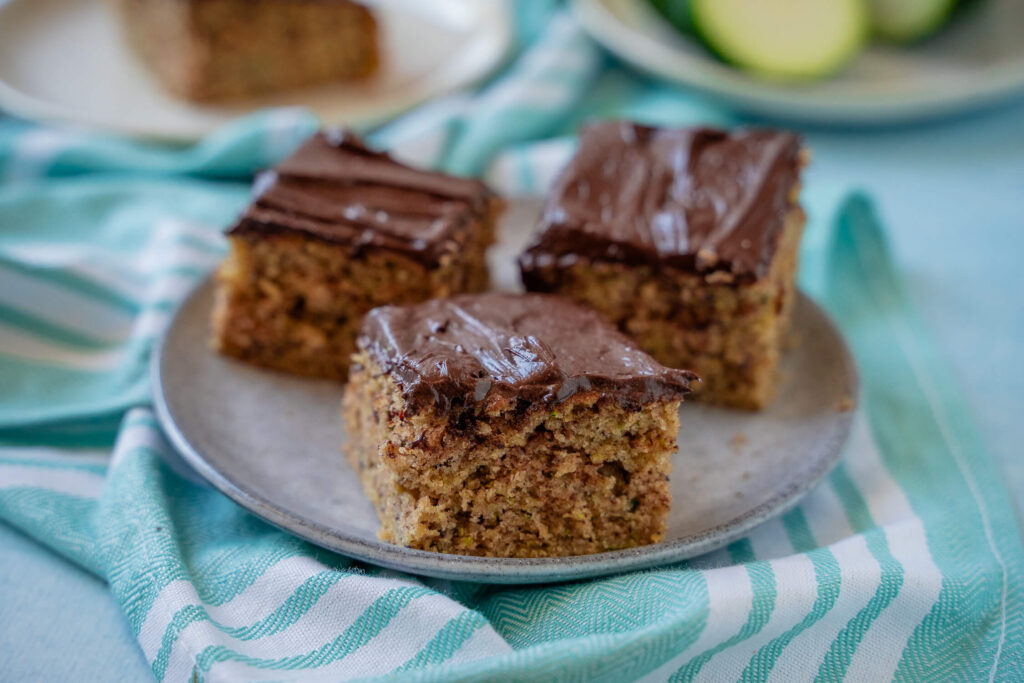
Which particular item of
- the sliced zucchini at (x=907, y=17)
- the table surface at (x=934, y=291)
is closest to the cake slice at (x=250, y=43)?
the table surface at (x=934, y=291)

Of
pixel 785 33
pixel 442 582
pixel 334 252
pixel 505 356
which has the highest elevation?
pixel 785 33

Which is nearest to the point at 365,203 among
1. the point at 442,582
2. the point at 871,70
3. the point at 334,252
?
the point at 334,252

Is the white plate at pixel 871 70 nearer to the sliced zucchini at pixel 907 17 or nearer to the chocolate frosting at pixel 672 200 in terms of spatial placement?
the sliced zucchini at pixel 907 17

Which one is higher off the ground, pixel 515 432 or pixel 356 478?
pixel 515 432

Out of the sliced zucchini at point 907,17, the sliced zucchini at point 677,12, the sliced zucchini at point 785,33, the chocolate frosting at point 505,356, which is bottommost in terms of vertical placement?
the chocolate frosting at point 505,356

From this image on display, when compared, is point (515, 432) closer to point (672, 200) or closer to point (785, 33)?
point (672, 200)

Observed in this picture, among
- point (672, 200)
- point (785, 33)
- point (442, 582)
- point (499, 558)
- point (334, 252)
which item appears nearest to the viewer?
point (499, 558)

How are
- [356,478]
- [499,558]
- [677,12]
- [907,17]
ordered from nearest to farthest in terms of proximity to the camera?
[499,558] < [356,478] < [907,17] < [677,12]

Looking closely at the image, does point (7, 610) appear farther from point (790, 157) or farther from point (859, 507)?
point (790, 157)
